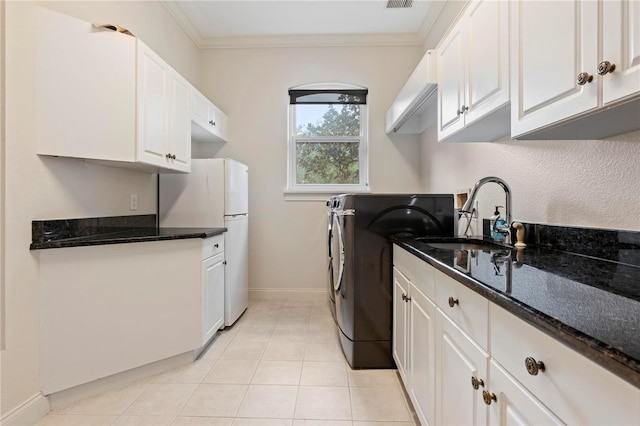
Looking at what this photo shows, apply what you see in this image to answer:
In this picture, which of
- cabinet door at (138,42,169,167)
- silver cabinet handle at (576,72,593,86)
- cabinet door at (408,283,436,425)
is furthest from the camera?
cabinet door at (138,42,169,167)

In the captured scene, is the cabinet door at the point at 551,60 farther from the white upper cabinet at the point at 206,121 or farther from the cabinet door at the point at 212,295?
the white upper cabinet at the point at 206,121

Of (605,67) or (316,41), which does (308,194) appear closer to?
(316,41)

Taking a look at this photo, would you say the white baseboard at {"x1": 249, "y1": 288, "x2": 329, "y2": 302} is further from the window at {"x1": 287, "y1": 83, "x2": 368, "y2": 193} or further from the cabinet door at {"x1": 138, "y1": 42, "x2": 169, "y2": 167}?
the cabinet door at {"x1": 138, "y1": 42, "x2": 169, "y2": 167}

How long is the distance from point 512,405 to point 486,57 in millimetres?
1338

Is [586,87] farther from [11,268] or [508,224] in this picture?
[11,268]

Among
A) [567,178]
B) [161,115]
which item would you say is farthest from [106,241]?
[567,178]

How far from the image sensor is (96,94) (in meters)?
1.77

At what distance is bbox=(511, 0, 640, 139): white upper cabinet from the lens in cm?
77

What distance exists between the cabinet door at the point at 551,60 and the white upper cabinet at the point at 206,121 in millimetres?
2365

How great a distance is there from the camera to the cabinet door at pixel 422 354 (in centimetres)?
125

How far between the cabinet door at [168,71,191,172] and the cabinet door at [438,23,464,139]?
1.87 meters

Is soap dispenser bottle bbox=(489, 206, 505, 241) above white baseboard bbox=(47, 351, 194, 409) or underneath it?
above

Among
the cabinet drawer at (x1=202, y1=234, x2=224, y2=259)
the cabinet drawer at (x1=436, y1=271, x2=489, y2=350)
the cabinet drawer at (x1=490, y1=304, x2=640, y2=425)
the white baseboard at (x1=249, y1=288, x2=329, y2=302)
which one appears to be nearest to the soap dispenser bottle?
the cabinet drawer at (x1=436, y1=271, x2=489, y2=350)

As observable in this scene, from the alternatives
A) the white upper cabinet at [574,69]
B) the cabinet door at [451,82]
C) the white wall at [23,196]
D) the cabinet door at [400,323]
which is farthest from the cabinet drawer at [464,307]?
the white wall at [23,196]
